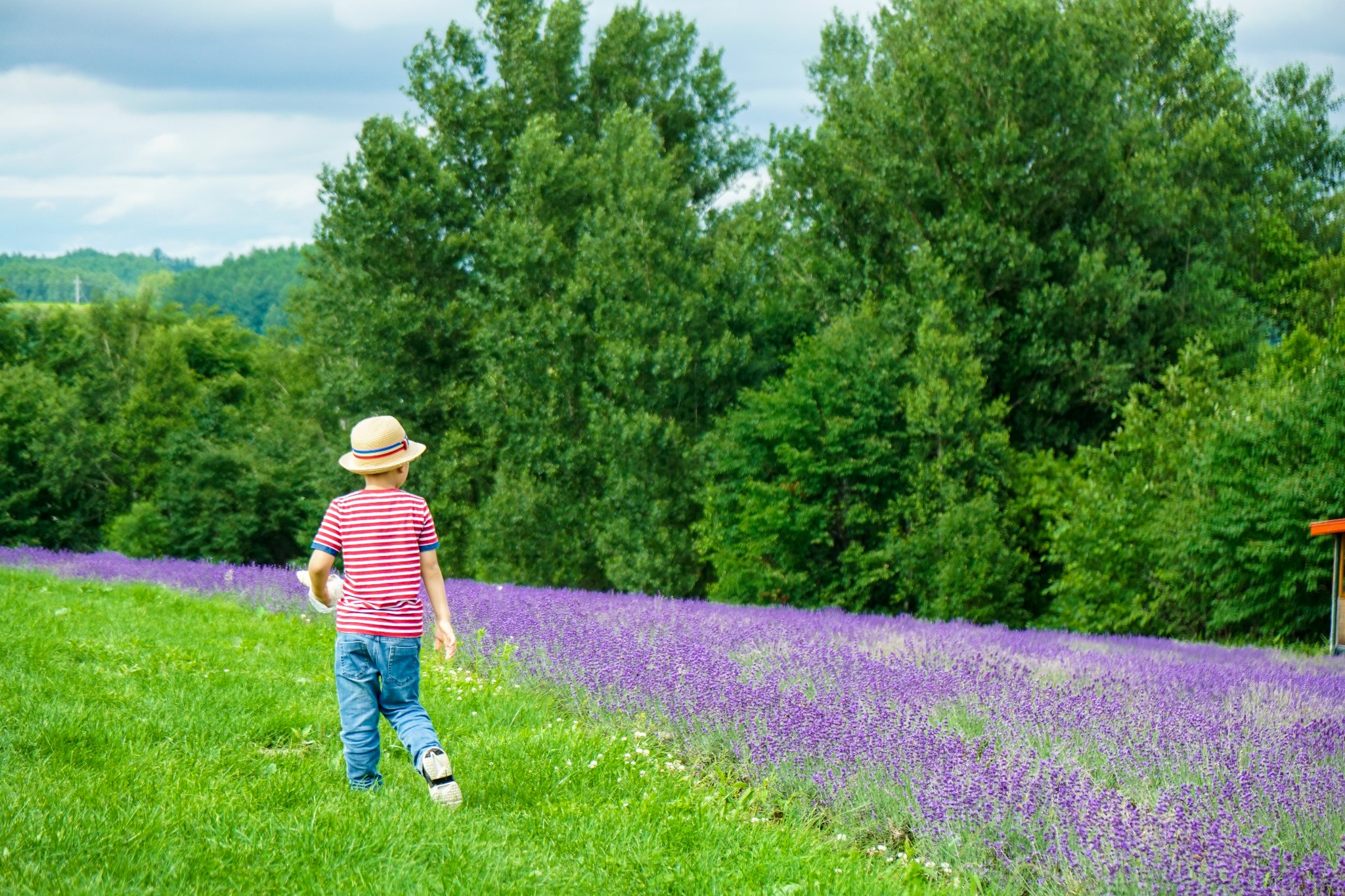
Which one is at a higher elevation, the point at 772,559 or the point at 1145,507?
the point at 1145,507

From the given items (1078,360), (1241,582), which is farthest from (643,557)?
(1241,582)

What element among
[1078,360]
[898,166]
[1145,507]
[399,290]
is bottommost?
[1145,507]

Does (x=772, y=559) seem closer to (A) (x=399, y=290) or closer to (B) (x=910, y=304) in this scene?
(B) (x=910, y=304)

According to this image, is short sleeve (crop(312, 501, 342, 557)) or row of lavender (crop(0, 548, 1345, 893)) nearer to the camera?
row of lavender (crop(0, 548, 1345, 893))

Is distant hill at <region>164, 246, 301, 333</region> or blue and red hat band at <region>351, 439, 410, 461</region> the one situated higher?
distant hill at <region>164, 246, 301, 333</region>

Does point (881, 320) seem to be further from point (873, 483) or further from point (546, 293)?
point (546, 293)

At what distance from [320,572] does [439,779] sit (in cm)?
106

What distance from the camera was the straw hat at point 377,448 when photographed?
17.3 feet

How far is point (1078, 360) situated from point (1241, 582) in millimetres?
5844

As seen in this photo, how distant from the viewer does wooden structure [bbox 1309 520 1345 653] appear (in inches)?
586

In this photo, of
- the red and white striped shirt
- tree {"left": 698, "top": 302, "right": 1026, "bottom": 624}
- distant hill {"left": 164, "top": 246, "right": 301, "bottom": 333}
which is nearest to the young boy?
the red and white striped shirt

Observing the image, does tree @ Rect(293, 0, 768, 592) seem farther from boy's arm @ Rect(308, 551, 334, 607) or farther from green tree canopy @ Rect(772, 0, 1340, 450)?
boy's arm @ Rect(308, 551, 334, 607)

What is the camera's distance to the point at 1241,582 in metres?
18.8

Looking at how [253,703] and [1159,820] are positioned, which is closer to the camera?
[1159,820]
